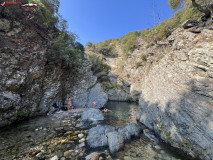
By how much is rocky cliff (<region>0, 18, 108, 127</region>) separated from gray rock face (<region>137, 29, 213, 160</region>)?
8.82 m

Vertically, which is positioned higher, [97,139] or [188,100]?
[188,100]

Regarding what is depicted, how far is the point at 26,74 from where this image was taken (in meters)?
6.42

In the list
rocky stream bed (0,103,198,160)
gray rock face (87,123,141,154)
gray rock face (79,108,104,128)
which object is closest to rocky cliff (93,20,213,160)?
rocky stream bed (0,103,198,160)

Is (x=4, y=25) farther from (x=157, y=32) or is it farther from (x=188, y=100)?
(x=157, y=32)

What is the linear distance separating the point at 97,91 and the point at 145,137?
9.31 m

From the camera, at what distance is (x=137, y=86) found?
19.4 meters

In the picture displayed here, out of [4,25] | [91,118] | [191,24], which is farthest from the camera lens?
[91,118]

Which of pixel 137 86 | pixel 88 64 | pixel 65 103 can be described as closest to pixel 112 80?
pixel 137 86

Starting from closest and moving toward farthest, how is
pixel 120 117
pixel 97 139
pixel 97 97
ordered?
pixel 97 139 → pixel 120 117 → pixel 97 97

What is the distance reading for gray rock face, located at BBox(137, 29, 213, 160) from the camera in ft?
10.1

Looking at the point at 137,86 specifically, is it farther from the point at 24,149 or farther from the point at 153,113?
the point at 24,149

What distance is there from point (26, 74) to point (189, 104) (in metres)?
10.2

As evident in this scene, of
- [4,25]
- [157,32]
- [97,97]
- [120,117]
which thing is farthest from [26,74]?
[157,32]

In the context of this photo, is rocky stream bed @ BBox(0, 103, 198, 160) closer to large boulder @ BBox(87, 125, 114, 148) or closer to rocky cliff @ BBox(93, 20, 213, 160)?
large boulder @ BBox(87, 125, 114, 148)
